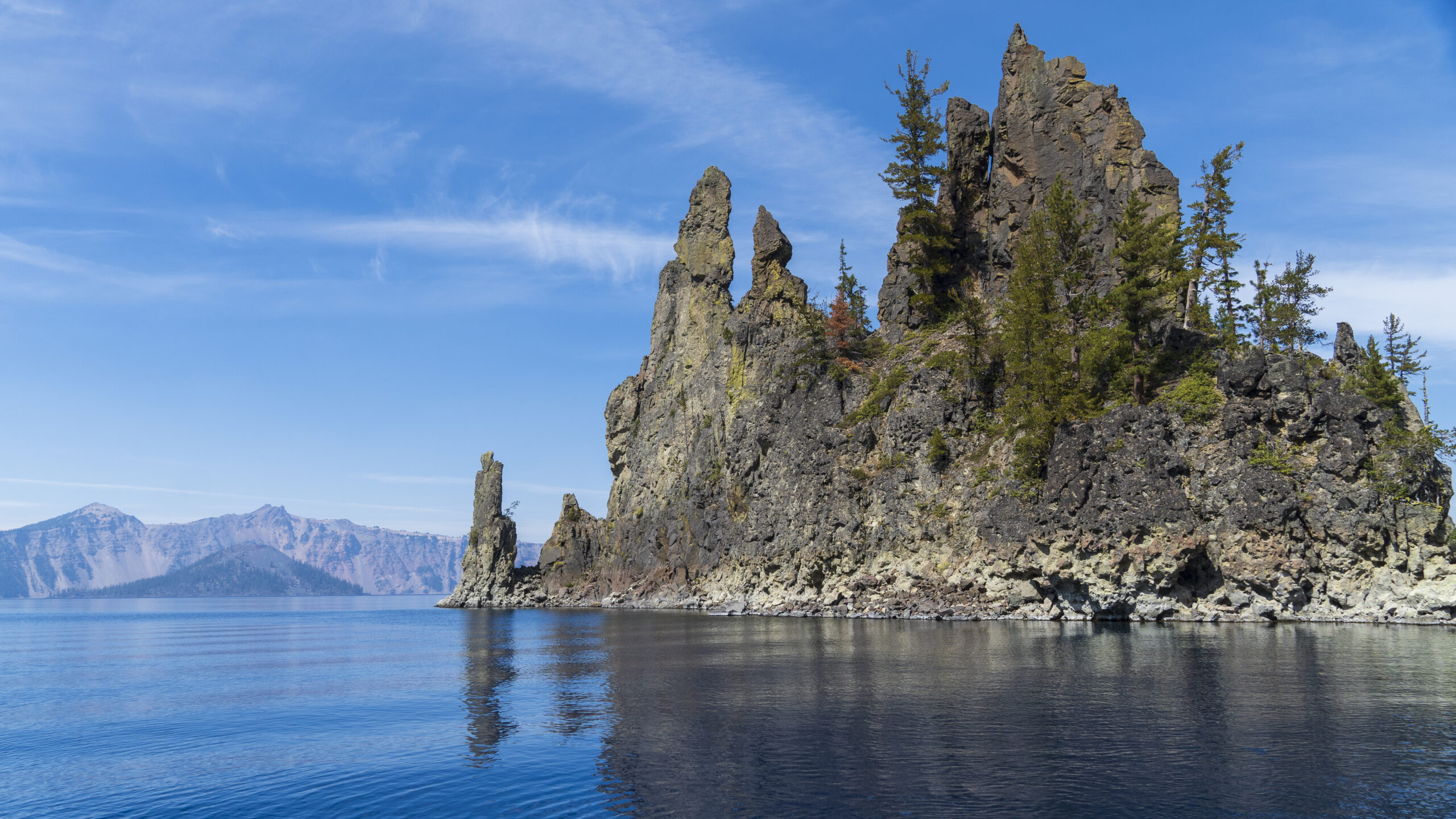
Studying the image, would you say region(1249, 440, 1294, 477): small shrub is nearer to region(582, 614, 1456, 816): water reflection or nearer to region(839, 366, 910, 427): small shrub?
region(582, 614, 1456, 816): water reflection

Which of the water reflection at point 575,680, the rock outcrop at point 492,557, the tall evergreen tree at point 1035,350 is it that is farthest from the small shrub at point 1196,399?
the rock outcrop at point 492,557

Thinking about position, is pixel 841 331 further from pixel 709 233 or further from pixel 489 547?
pixel 489 547

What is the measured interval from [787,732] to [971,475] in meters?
64.1

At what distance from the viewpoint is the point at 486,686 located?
44406 mm

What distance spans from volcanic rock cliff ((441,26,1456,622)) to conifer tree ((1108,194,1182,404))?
4.21 meters

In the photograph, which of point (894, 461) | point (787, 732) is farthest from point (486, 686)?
point (894, 461)

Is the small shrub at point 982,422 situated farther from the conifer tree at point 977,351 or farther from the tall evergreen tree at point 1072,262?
the tall evergreen tree at point 1072,262

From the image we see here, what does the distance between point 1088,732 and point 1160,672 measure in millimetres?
14970

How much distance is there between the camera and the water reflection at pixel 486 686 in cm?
2883

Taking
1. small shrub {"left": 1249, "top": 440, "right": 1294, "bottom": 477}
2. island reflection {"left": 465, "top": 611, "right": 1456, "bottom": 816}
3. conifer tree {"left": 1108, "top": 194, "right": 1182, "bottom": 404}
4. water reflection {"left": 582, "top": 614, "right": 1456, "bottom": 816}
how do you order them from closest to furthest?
water reflection {"left": 582, "top": 614, "right": 1456, "bottom": 816} → island reflection {"left": 465, "top": 611, "right": 1456, "bottom": 816} → small shrub {"left": 1249, "top": 440, "right": 1294, "bottom": 477} → conifer tree {"left": 1108, "top": 194, "right": 1182, "bottom": 404}

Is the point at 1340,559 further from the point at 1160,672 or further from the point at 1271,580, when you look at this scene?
the point at 1160,672

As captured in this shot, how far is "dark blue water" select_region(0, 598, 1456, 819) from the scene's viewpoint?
Result: 2077cm

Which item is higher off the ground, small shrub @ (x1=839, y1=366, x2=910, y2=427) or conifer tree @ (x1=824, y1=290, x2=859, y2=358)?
conifer tree @ (x1=824, y1=290, x2=859, y2=358)

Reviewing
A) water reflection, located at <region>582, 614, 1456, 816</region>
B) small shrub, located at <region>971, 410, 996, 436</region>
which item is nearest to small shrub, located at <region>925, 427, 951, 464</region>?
small shrub, located at <region>971, 410, 996, 436</region>
